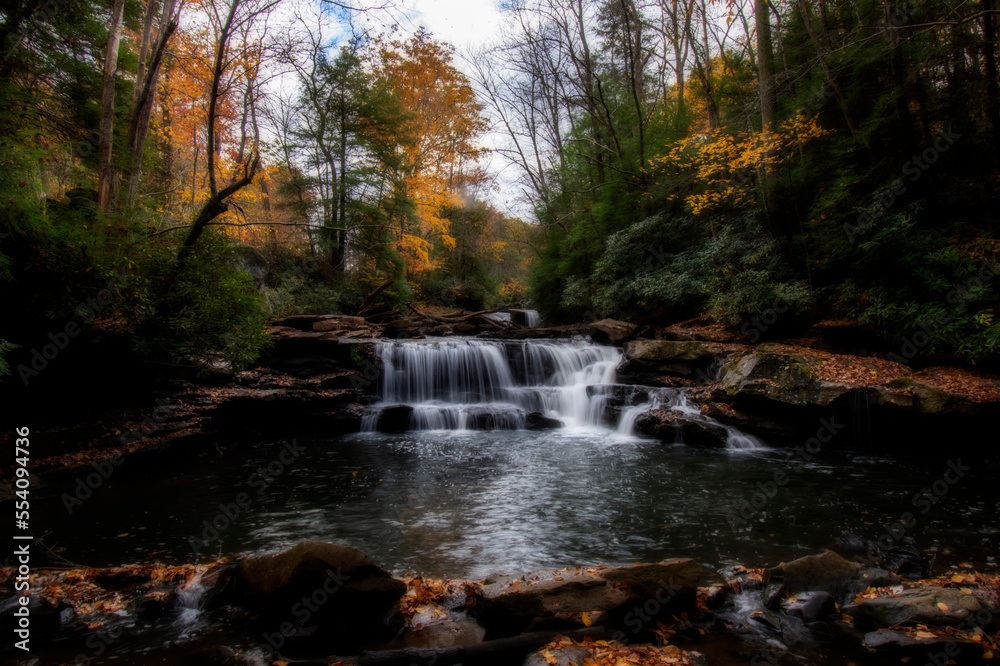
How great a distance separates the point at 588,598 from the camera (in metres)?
3.12

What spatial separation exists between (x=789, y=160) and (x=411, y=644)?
1332cm

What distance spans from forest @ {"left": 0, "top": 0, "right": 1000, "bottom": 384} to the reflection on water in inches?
92.1

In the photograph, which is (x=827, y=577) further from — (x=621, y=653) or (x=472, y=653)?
(x=472, y=653)

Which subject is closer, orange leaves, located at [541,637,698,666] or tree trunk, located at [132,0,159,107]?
orange leaves, located at [541,637,698,666]

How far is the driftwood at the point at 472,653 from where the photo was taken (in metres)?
2.65

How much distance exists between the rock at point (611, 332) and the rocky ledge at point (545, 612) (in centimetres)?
1009

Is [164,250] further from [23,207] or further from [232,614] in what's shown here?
[232,614]

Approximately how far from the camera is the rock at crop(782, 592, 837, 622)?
3141 mm

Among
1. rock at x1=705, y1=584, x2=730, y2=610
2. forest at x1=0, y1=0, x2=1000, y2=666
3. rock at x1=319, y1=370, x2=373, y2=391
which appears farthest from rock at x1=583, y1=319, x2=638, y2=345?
rock at x1=705, y1=584, x2=730, y2=610

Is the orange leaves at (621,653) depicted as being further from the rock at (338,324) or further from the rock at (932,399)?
the rock at (338,324)

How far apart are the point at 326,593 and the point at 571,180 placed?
754 inches

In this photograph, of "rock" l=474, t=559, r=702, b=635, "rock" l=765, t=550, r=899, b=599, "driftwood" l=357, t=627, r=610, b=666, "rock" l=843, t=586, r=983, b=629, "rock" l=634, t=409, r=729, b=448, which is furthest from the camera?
"rock" l=634, t=409, r=729, b=448

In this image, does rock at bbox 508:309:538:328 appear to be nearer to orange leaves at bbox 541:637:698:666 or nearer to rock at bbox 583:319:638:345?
rock at bbox 583:319:638:345

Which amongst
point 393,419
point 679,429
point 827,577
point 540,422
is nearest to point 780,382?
point 679,429
